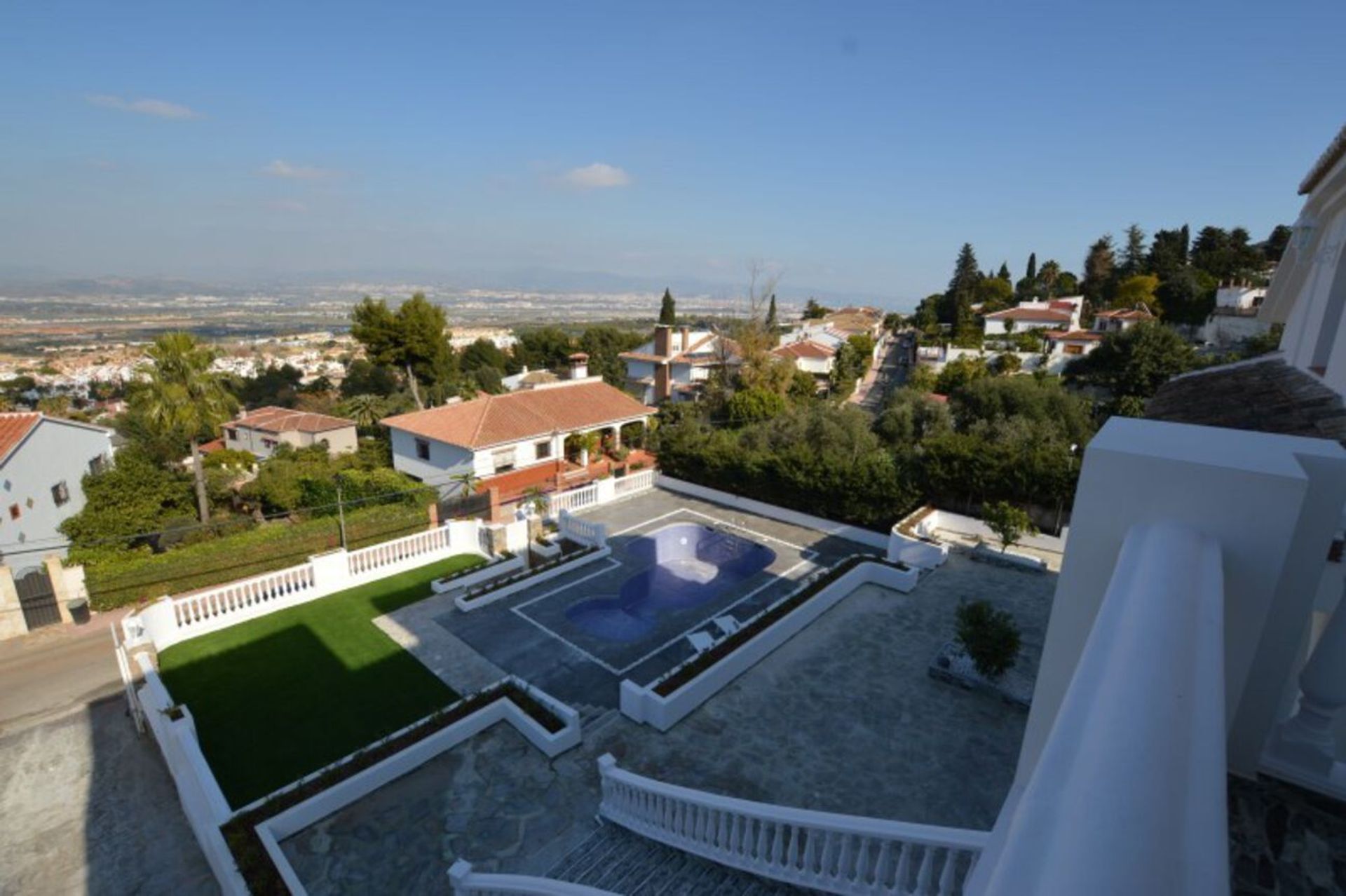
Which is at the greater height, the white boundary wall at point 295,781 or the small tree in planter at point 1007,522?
the small tree in planter at point 1007,522

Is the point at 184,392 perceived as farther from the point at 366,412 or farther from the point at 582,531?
the point at 366,412

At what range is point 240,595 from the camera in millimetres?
13695

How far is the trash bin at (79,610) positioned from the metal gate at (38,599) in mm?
256

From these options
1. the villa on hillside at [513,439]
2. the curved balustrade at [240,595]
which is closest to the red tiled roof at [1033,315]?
the villa on hillside at [513,439]

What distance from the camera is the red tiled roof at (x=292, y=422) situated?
3694 centimetres

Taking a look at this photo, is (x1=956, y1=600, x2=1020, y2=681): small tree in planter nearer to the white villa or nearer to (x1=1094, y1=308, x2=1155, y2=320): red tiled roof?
the white villa

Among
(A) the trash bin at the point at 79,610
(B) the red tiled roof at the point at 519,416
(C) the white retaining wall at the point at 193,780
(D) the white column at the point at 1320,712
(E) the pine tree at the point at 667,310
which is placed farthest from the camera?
(E) the pine tree at the point at 667,310

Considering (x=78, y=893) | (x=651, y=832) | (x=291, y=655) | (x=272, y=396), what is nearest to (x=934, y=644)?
(x=651, y=832)

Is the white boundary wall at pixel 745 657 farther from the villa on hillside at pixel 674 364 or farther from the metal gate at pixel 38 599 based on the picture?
the villa on hillside at pixel 674 364

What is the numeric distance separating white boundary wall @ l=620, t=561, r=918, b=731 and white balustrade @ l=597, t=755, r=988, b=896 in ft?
5.16

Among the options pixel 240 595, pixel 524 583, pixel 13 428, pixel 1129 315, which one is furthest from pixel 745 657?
pixel 1129 315

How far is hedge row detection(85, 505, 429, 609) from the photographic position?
52.4ft

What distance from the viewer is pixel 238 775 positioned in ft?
30.6

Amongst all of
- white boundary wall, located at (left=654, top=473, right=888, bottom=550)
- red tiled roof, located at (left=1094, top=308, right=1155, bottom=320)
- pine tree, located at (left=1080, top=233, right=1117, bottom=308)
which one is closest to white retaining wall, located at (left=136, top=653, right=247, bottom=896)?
white boundary wall, located at (left=654, top=473, right=888, bottom=550)
